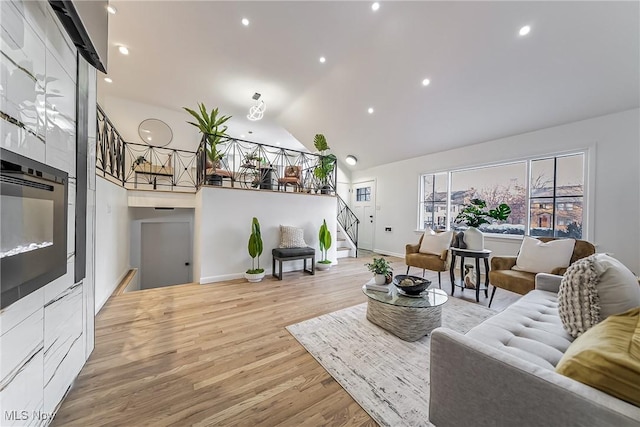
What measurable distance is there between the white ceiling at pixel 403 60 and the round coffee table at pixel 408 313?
3462 millimetres

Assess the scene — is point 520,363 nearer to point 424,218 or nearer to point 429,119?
point 429,119

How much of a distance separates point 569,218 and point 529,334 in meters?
3.95

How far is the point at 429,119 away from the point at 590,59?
7.14 ft

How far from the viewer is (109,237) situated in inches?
127

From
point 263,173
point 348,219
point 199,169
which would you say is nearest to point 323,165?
point 263,173

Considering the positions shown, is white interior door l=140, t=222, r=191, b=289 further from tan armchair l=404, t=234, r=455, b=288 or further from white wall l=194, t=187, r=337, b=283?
tan armchair l=404, t=234, r=455, b=288

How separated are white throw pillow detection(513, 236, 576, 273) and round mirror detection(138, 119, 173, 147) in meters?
7.93

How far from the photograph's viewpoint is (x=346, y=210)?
303 inches

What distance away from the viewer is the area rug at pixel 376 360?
141cm

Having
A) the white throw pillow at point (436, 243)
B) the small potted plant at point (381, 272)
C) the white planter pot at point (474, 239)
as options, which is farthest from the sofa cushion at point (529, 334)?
the white throw pillow at point (436, 243)

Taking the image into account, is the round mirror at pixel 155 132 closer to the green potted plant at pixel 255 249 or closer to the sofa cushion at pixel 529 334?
the green potted plant at pixel 255 249

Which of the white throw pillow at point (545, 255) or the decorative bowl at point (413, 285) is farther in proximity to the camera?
the white throw pillow at point (545, 255)

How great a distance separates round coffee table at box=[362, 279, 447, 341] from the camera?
2.11 metres

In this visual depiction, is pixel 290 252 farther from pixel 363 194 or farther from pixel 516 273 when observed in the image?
pixel 363 194
